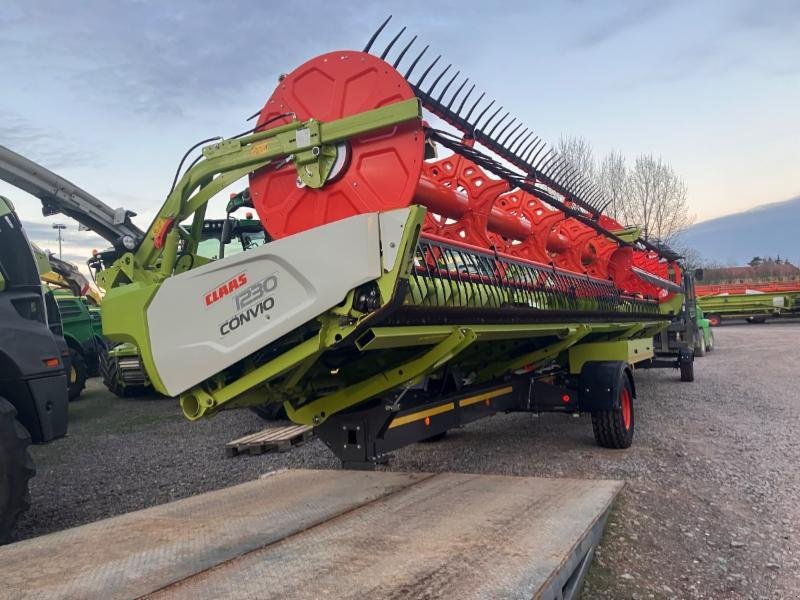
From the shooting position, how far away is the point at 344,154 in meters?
3.70

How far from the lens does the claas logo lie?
3.30 m

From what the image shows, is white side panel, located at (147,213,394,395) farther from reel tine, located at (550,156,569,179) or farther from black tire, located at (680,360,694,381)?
black tire, located at (680,360,694,381)

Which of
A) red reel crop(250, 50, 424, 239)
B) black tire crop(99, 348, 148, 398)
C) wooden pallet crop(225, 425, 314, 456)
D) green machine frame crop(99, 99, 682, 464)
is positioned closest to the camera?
green machine frame crop(99, 99, 682, 464)

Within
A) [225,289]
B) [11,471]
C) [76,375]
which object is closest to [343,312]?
[225,289]

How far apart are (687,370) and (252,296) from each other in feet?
34.5

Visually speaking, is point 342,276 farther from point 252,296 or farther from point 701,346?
point 701,346

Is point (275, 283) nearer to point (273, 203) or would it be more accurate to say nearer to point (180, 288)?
point (180, 288)

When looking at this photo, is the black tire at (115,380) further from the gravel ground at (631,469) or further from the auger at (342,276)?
the auger at (342,276)

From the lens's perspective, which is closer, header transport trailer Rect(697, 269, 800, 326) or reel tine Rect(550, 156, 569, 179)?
reel tine Rect(550, 156, 569, 179)

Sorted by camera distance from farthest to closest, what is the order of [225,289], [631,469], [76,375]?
1. [76,375]
2. [631,469]
3. [225,289]

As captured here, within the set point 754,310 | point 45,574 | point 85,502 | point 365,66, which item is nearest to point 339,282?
point 365,66

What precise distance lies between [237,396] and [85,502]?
2644 mm

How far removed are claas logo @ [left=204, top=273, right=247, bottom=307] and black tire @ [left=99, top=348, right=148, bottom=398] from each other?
7.75 m

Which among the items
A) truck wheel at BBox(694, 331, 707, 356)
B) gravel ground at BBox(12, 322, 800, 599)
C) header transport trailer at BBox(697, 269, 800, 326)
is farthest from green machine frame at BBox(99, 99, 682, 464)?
header transport trailer at BBox(697, 269, 800, 326)
